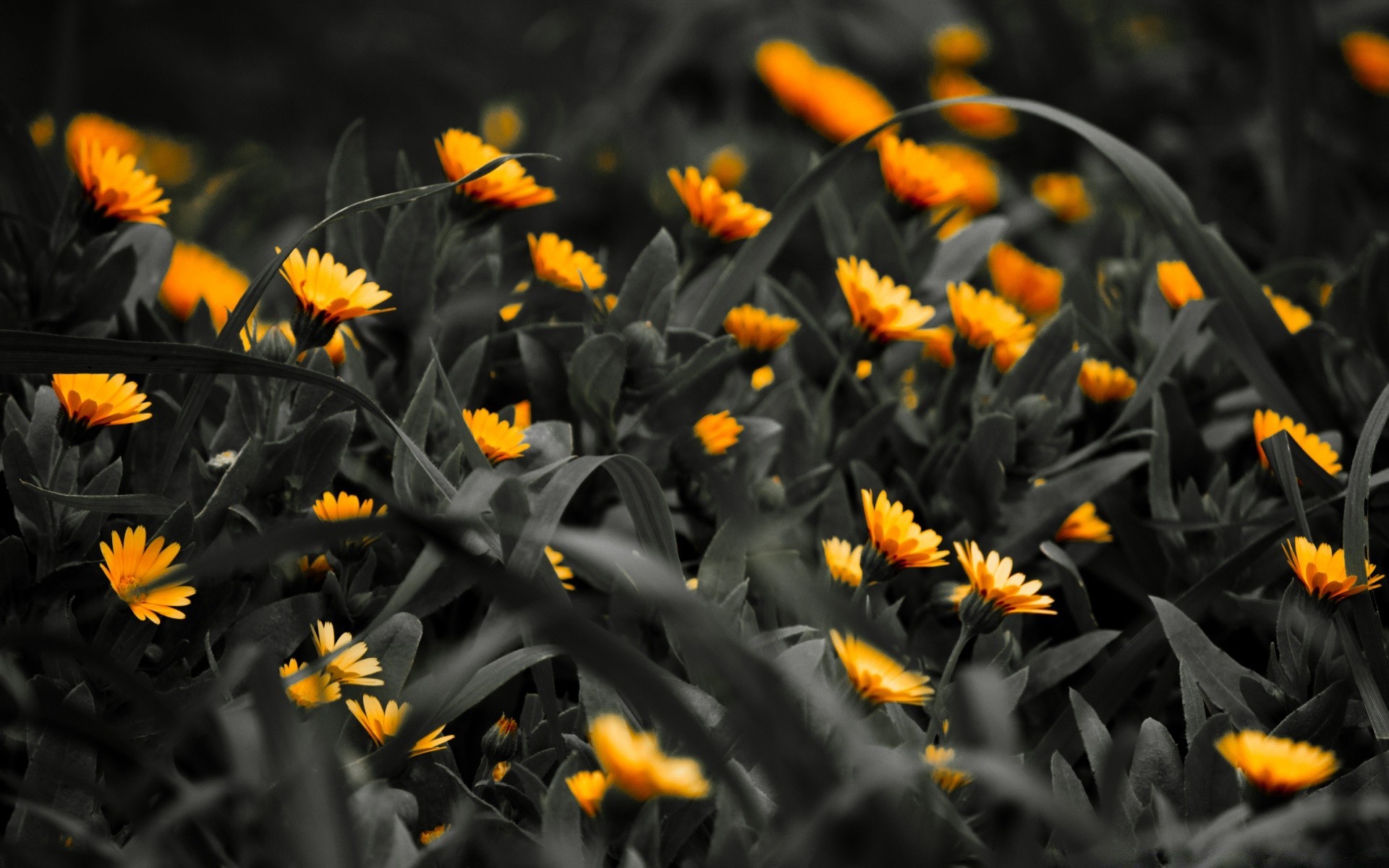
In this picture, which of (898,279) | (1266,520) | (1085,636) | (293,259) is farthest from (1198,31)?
(293,259)

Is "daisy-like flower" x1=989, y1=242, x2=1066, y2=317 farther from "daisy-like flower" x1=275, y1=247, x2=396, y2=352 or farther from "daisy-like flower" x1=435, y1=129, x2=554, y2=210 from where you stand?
"daisy-like flower" x1=275, y1=247, x2=396, y2=352

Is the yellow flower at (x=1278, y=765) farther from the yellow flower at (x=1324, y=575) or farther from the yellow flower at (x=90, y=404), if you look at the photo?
the yellow flower at (x=90, y=404)

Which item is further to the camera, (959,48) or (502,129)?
(959,48)

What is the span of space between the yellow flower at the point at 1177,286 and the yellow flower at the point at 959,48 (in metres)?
1.14

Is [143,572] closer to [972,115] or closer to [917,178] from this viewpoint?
[917,178]

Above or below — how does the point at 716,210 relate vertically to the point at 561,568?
above

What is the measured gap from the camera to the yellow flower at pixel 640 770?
1.76ft

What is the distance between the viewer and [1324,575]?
695 mm

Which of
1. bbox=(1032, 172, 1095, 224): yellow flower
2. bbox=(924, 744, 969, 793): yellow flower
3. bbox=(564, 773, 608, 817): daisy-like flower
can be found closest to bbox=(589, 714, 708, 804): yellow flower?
bbox=(564, 773, 608, 817): daisy-like flower

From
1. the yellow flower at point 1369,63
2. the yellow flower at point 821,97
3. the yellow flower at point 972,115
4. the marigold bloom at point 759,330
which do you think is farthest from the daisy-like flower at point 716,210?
the yellow flower at point 1369,63

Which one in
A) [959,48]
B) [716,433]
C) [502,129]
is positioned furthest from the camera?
[959,48]

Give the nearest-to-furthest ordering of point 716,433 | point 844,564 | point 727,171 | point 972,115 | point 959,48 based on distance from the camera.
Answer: point 844,564 → point 716,433 → point 727,171 → point 972,115 → point 959,48

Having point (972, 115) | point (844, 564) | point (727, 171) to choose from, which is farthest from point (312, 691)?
point (972, 115)

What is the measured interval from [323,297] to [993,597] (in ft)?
1.56
